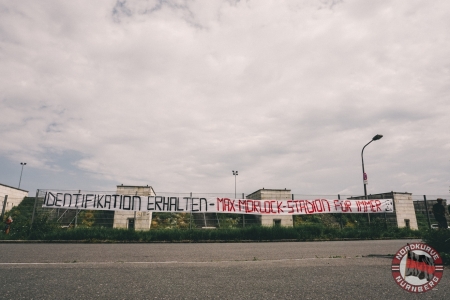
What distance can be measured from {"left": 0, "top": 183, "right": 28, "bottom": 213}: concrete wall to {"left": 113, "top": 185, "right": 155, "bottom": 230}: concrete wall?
36.7ft

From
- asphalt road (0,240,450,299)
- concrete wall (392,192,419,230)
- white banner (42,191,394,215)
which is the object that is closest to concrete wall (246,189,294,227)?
white banner (42,191,394,215)

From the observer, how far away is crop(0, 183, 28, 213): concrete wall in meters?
21.2

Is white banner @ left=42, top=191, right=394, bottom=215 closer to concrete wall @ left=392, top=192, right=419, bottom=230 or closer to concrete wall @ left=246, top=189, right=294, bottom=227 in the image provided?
concrete wall @ left=246, top=189, right=294, bottom=227

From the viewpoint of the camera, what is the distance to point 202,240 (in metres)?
12.6

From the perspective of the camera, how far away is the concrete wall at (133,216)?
16.2 meters

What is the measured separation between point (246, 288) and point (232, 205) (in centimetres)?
1206

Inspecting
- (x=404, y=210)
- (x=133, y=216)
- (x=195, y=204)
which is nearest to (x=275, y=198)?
(x=195, y=204)

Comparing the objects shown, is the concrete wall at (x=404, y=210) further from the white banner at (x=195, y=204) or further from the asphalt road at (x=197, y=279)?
the asphalt road at (x=197, y=279)

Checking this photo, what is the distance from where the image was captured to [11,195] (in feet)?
74.7

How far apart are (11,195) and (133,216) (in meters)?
14.5

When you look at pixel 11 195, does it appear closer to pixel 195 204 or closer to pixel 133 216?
pixel 133 216

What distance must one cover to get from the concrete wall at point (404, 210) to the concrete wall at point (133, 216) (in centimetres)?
1817

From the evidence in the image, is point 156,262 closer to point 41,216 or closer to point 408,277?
point 408,277

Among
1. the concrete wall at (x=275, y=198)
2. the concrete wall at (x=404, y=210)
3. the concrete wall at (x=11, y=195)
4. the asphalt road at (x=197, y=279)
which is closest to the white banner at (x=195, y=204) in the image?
the concrete wall at (x=275, y=198)
